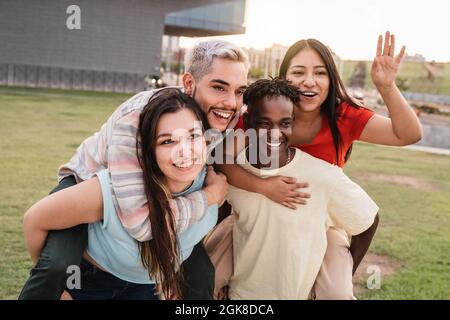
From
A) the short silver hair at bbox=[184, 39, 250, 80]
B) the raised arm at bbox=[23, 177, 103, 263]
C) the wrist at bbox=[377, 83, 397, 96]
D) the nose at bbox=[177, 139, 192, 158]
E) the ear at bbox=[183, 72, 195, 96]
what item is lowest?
the raised arm at bbox=[23, 177, 103, 263]

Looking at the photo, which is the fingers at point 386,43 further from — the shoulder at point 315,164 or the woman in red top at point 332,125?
the shoulder at point 315,164

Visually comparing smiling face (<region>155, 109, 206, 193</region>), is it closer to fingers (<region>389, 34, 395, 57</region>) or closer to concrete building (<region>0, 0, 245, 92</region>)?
fingers (<region>389, 34, 395, 57</region>)

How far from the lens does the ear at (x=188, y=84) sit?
7.63ft

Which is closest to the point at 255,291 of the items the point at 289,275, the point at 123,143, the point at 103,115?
the point at 289,275

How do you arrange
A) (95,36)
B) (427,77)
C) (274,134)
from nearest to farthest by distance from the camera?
(274,134)
(95,36)
(427,77)

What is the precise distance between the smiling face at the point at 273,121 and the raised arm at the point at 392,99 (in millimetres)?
501

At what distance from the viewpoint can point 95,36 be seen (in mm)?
21438

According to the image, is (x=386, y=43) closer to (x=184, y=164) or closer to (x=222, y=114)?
(x=222, y=114)

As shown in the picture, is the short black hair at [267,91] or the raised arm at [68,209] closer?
the raised arm at [68,209]

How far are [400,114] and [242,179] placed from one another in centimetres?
82

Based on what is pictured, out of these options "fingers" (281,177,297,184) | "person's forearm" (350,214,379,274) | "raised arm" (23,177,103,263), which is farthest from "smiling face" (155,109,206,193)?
"person's forearm" (350,214,379,274)

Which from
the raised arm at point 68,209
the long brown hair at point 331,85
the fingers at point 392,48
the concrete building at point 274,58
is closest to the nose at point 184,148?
the raised arm at point 68,209

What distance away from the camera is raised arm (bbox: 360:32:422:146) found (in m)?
2.38

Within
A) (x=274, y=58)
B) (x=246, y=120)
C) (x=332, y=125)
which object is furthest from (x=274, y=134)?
(x=274, y=58)
